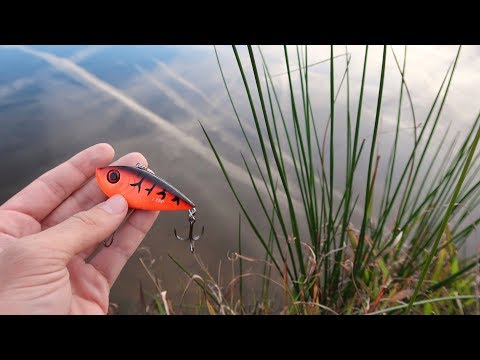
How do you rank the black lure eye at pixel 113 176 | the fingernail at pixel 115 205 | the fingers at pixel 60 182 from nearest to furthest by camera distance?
the fingernail at pixel 115 205, the black lure eye at pixel 113 176, the fingers at pixel 60 182

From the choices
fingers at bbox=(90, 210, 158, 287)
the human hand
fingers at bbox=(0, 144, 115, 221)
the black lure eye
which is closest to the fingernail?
the human hand

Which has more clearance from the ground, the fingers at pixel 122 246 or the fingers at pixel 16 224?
the fingers at pixel 16 224

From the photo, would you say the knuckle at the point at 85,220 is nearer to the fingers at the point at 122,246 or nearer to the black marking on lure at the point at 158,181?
the black marking on lure at the point at 158,181

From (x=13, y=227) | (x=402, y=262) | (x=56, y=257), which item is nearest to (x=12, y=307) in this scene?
(x=56, y=257)

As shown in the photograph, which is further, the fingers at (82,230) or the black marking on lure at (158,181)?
the black marking on lure at (158,181)

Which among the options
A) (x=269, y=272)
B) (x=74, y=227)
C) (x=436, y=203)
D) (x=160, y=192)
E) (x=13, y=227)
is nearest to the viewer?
(x=74, y=227)

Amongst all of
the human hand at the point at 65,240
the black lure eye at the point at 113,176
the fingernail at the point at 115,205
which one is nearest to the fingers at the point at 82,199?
the human hand at the point at 65,240

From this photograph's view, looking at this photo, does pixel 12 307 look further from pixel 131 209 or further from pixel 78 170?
pixel 78 170

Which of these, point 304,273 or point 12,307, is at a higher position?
point 12,307
